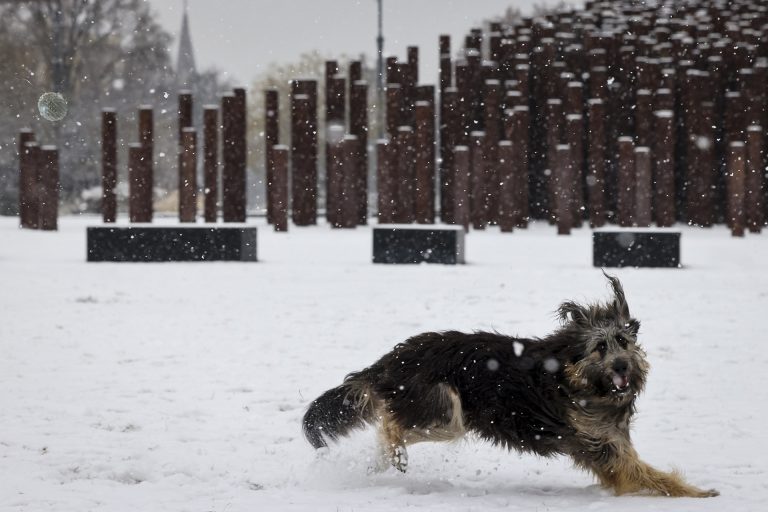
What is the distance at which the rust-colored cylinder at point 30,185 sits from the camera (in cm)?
2122

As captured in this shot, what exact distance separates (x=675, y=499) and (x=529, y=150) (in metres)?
18.3

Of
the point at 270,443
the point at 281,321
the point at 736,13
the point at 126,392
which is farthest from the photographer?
the point at 736,13

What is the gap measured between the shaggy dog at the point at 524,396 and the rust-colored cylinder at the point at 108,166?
52.9ft

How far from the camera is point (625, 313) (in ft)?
15.5

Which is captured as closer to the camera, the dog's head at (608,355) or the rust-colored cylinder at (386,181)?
the dog's head at (608,355)

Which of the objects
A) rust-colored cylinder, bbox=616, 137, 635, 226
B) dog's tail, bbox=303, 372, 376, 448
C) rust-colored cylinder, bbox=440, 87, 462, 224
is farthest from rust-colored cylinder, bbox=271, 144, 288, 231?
dog's tail, bbox=303, 372, 376, 448

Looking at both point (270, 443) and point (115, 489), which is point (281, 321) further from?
point (115, 489)

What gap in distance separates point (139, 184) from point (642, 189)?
342 inches

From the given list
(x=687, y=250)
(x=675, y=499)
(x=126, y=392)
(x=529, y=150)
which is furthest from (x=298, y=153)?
(x=675, y=499)

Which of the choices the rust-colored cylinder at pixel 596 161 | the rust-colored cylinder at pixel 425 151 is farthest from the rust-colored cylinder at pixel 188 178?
the rust-colored cylinder at pixel 596 161

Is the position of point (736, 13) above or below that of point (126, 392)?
above

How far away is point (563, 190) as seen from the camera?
19.5 meters

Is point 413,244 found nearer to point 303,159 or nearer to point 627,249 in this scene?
point 627,249

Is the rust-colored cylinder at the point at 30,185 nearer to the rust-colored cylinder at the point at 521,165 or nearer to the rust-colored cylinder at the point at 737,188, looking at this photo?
the rust-colored cylinder at the point at 521,165
